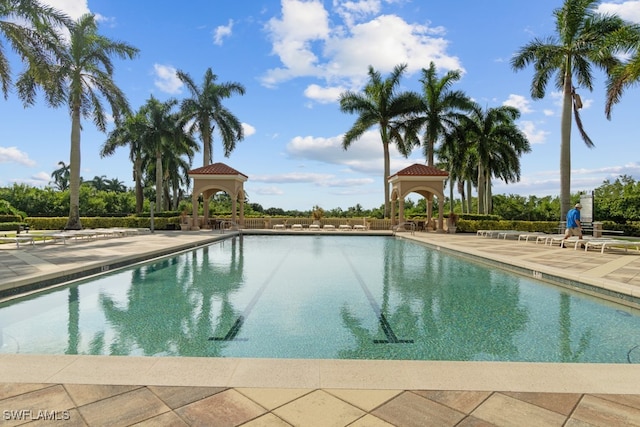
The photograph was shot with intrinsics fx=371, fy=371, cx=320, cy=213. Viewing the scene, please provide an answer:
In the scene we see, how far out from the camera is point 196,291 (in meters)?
7.56

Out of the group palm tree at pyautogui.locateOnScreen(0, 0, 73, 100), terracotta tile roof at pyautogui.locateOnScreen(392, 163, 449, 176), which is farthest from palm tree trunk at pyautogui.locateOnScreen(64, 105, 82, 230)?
terracotta tile roof at pyautogui.locateOnScreen(392, 163, 449, 176)

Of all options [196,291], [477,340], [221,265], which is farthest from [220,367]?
[221,265]

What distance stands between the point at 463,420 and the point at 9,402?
323 centimetres

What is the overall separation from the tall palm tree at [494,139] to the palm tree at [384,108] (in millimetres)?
4799

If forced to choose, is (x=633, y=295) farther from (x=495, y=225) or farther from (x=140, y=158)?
(x=140, y=158)

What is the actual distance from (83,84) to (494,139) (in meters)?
28.7

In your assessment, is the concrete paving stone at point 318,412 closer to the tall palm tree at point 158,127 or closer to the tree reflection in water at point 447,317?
the tree reflection in water at point 447,317

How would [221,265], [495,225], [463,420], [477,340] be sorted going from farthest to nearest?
[495,225]
[221,265]
[477,340]
[463,420]

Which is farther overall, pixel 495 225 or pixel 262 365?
pixel 495 225

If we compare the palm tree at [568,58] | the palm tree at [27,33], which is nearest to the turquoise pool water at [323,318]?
the palm tree at [27,33]

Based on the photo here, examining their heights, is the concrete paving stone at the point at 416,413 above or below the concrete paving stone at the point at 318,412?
below

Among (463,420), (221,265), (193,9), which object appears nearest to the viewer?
(463,420)

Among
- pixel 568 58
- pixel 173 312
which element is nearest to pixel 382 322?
pixel 173 312

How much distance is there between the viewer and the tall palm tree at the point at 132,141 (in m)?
29.4
